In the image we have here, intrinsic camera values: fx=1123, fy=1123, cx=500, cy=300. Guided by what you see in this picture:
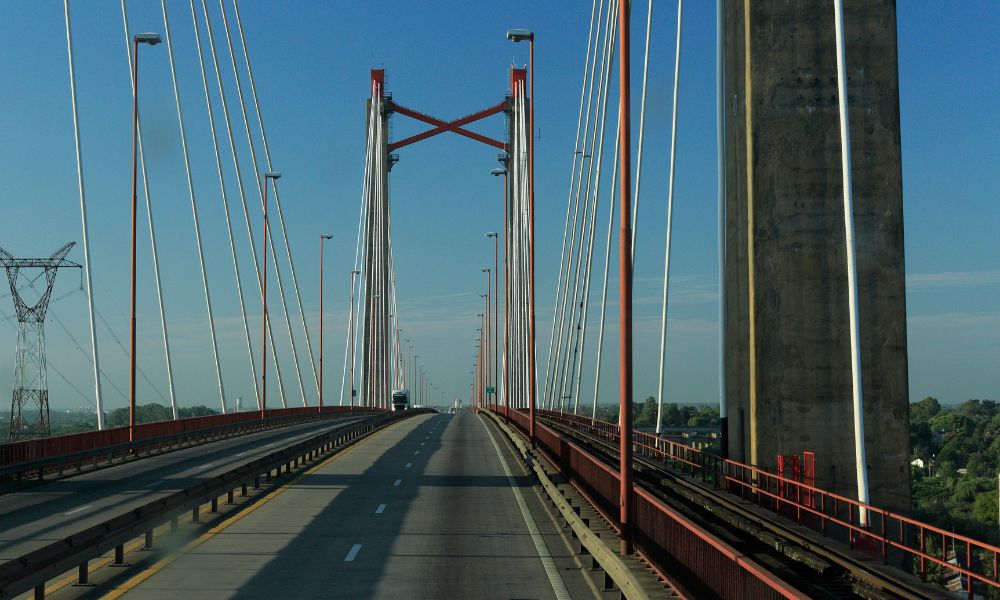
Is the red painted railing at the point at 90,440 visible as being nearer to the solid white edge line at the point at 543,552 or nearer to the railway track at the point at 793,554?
the solid white edge line at the point at 543,552

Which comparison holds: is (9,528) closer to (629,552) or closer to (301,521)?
(301,521)

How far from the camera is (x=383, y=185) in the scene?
117500mm

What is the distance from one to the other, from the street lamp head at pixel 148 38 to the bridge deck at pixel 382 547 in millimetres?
19358

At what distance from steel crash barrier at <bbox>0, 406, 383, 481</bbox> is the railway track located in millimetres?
16407

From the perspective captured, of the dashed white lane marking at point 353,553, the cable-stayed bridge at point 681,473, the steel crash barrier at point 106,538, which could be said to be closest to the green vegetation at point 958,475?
the cable-stayed bridge at point 681,473

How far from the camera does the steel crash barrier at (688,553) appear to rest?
30.8 ft

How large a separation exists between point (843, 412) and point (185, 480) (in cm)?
1680

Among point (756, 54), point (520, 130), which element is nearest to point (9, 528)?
point (756, 54)

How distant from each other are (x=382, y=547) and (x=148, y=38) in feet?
96.7

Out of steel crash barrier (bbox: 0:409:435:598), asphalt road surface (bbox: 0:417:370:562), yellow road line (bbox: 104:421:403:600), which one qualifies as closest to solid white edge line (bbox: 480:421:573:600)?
yellow road line (bbox: 104:421:403:600)

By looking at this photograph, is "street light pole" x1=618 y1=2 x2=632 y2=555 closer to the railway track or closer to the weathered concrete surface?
the railway track

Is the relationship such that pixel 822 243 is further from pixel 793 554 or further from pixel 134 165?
pixel 134 165

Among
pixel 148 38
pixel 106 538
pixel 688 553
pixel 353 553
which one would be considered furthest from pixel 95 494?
pixel 148 38

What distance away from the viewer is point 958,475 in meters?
90.6
